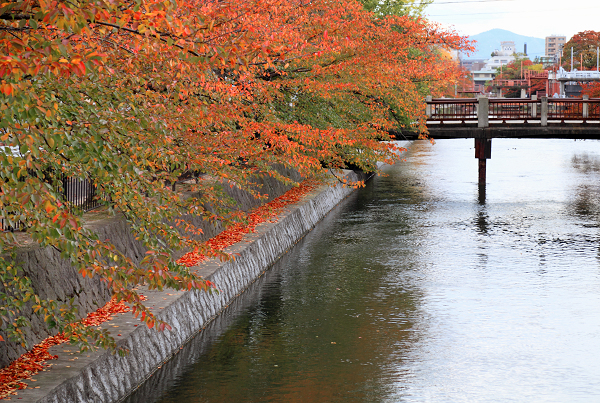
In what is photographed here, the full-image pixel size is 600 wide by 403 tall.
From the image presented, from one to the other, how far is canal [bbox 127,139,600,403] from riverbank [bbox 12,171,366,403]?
282 mm

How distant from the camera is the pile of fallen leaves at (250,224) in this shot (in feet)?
50.1

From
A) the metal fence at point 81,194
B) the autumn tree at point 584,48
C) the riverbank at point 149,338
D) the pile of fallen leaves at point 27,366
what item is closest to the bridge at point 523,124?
the riverbank at point 149,338

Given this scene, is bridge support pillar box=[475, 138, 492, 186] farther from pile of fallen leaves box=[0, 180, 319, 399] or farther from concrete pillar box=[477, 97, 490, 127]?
pile of fallen leaves box=[0, 180, 319, 399]

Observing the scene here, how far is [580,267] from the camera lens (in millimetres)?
19047

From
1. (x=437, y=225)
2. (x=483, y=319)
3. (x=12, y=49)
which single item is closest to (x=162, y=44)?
(x=12, y=49)

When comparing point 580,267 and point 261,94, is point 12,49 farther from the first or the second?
point 580,267

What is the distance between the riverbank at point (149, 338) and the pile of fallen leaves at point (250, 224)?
246mm

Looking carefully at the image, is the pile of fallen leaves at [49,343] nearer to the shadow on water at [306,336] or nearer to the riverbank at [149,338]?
the riverbank at [149,338]

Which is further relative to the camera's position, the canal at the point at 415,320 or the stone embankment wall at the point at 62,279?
the canal at the point at 415,320

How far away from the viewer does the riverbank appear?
838 centimetres

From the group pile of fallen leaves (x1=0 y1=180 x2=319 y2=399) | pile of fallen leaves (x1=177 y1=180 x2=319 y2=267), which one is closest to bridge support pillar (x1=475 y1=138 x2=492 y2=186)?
pile of fallen leaves (x1=177 y1=180 x2=319 y2=267)

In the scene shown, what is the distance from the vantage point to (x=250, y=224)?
779 inches

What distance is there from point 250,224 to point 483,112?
1973cm

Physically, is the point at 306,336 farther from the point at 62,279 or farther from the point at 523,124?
the point at 523,124
